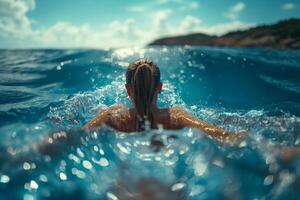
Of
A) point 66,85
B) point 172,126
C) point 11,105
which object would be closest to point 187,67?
point 66,85

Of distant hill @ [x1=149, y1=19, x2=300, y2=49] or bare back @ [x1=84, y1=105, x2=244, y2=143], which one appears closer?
bare back @ [x1=84, y1=105, x2=244, y2=143]

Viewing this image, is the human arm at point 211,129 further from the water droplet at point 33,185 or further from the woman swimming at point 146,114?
the water droplet at point 33,185

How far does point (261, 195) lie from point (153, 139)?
1.24 meters

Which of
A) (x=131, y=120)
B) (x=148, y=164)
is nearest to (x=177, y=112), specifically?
(x=131, y=120)

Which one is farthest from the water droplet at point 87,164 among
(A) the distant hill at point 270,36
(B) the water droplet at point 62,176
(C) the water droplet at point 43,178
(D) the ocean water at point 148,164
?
(A) the distant hill at point 270,36

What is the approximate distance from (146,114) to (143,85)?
35 centimetres

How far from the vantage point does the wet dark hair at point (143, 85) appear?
3.59 metres

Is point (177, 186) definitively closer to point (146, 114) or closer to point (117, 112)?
point (146, 114)

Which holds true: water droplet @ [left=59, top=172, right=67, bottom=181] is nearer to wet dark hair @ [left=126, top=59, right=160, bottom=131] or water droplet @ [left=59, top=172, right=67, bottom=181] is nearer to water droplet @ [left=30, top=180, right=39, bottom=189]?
water droplet @ [left=30, top=180, right=39, bottom=189]

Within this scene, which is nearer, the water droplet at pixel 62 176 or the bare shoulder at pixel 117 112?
the water droplet at pixel 62 176

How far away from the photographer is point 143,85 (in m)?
3.60

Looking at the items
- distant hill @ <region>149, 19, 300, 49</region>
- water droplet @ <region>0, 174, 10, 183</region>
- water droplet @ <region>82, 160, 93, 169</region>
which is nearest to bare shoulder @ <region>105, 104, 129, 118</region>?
water droplet @ <region>82, 160, 93, 169</region>

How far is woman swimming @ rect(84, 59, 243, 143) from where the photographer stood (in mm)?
3594

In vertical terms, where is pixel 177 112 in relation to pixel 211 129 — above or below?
above
